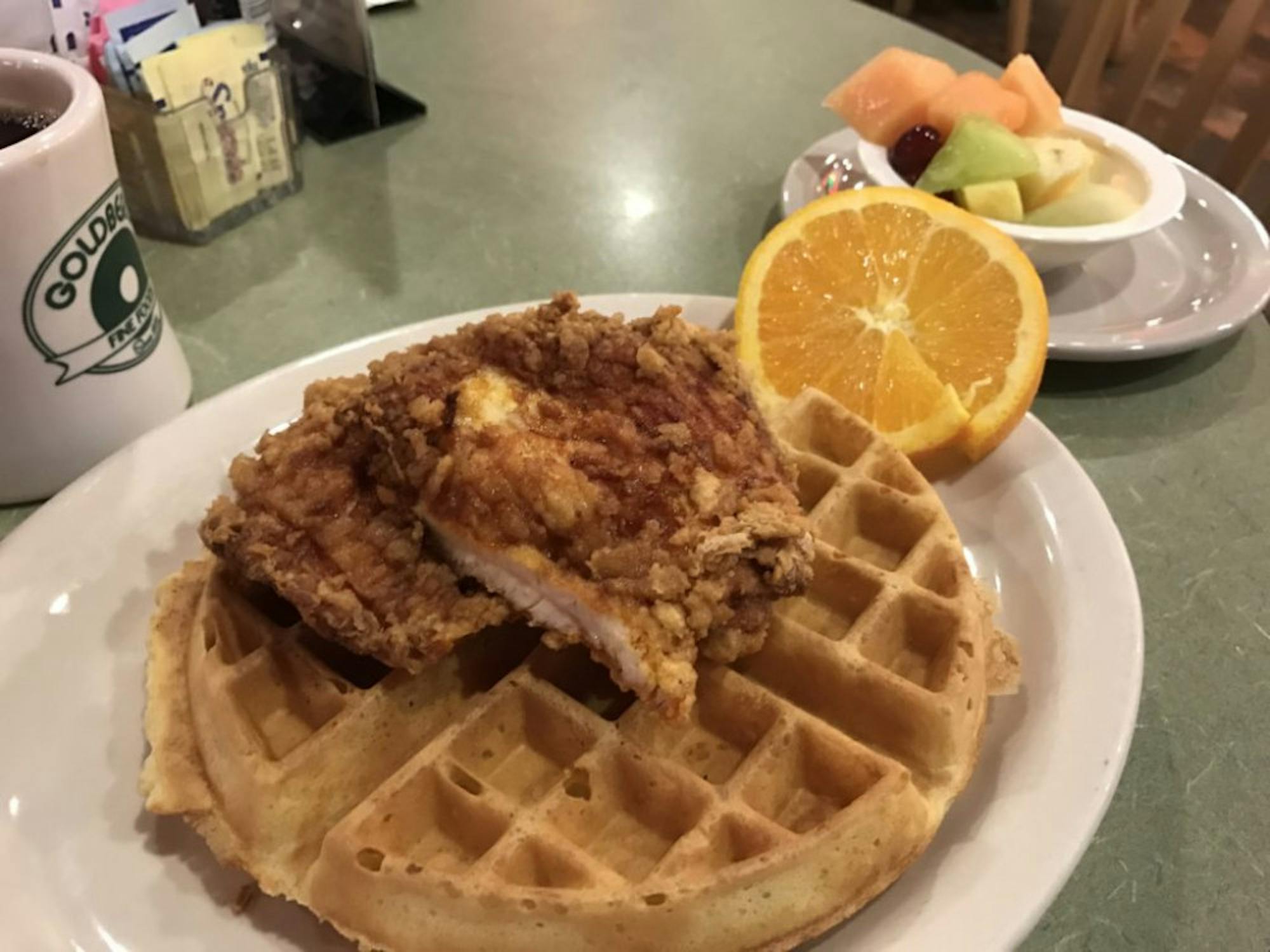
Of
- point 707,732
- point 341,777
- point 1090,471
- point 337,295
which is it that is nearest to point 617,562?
point 707,732

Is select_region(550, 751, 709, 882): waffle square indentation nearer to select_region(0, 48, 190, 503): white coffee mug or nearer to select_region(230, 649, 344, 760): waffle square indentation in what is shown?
select_region(230, 649, 344, 760): waffle square indentation

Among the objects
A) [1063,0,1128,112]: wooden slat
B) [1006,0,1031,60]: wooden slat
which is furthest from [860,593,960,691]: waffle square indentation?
[1006,0,1031,60]: wooden slat

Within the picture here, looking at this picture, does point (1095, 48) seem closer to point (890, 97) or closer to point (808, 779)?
point (890, 97)

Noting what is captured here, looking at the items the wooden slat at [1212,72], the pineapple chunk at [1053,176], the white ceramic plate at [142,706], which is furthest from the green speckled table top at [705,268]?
the wooden slat at [1212,72]

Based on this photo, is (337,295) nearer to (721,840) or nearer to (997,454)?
(997,454)

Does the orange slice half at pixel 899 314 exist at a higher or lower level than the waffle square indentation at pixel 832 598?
higher

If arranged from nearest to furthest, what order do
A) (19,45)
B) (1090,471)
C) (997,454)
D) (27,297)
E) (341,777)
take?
(341,777), (27,297), (997,454), (1090,471), (19,45)

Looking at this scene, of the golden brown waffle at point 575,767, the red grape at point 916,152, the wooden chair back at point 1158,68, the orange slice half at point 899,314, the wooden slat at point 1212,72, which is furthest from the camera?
the wooden chair back at point 1158,68

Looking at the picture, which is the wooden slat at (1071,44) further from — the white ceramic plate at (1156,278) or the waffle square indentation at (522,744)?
the waffle square indentation at (522,744)
